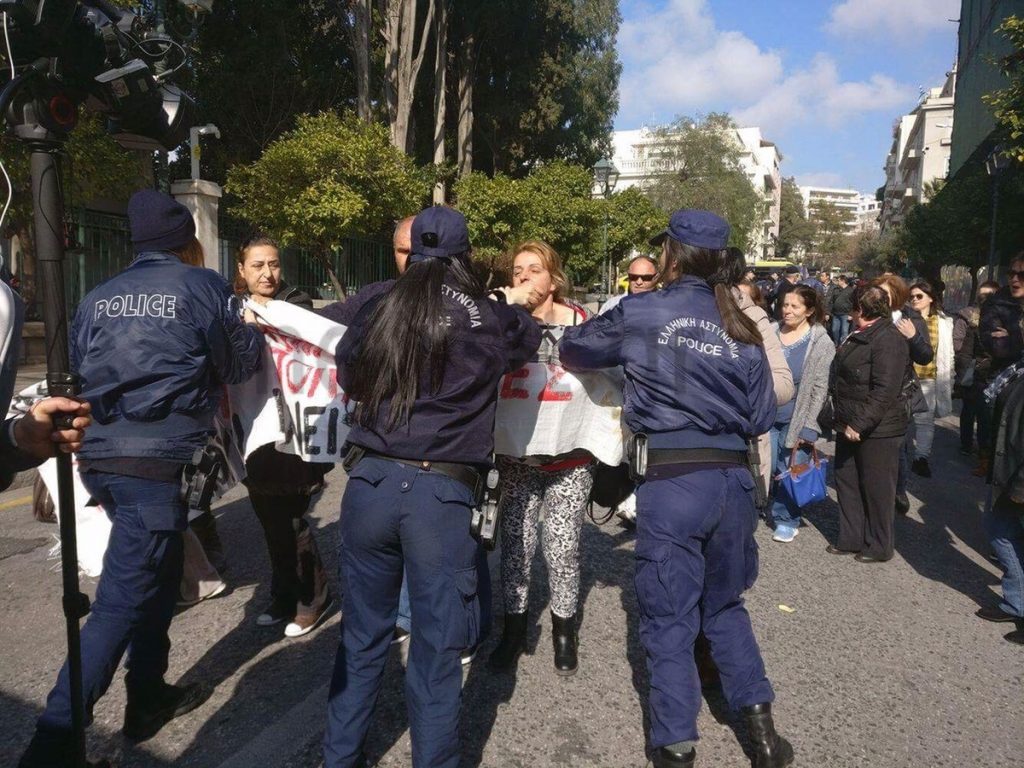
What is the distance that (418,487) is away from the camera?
7.82 feet

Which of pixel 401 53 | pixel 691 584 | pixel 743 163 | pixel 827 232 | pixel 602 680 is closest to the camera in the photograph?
pixel 691 584

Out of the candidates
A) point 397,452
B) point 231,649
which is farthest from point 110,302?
point 231,649

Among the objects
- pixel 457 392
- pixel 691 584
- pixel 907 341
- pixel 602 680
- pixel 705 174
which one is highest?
pixel 705 174

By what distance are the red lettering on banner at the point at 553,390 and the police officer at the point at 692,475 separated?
1.59 ft

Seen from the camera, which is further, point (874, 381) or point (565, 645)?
point (874, 381)

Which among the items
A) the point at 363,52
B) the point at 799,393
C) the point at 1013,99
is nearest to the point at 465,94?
the point at 363,52

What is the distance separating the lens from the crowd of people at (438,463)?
240 centimetres

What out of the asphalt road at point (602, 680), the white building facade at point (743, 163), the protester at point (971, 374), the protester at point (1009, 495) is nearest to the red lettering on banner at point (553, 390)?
the asphalt road at point (602, 680)

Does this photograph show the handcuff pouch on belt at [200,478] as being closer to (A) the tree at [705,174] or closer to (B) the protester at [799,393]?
(B) the protester at [799,393]

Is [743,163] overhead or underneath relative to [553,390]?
overhead

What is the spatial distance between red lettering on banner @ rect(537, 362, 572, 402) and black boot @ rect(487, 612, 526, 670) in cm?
103

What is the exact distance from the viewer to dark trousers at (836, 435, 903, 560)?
5.40 m

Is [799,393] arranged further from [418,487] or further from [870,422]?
[418,487]

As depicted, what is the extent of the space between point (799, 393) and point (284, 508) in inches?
151
